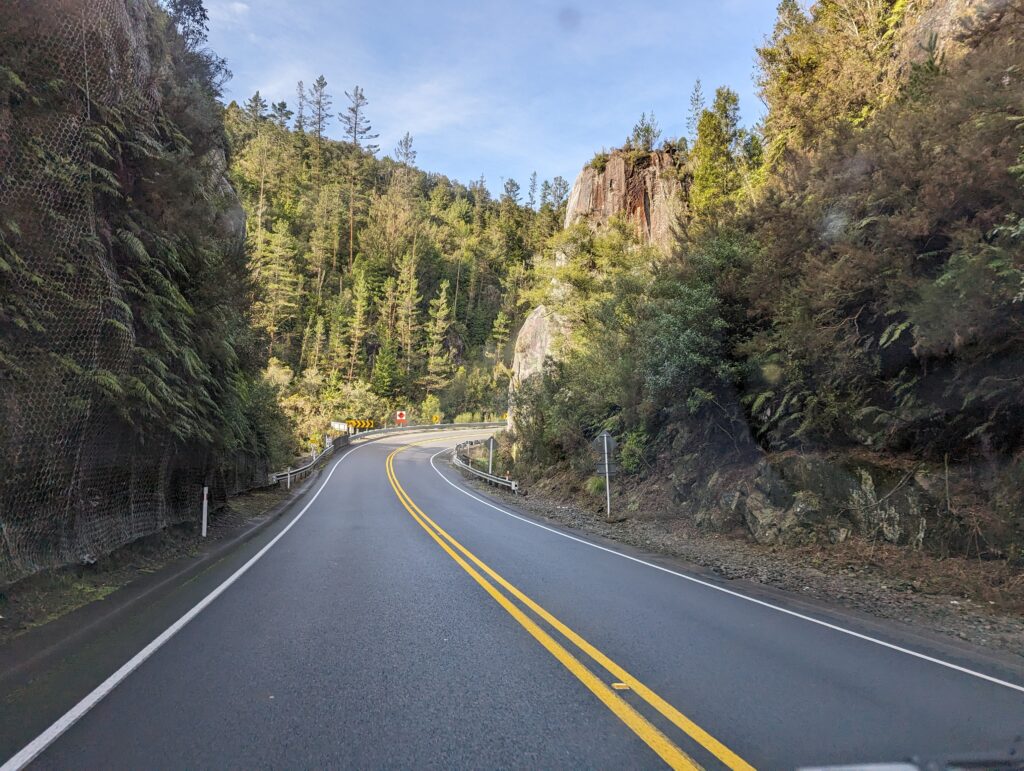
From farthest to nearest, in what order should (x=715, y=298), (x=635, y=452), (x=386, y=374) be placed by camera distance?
1. (x=386, y=374)
2. (x=635, y=452)
3. (x=715, y=298)

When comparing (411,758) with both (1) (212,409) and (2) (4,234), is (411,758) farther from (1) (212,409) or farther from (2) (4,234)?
(1) (212,409)

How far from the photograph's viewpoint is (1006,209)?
799 centimetres

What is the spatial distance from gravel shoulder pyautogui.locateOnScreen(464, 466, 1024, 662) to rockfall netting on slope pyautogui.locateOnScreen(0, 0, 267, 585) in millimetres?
9265

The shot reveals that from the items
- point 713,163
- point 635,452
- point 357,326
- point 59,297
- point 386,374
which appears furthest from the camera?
point 386,374

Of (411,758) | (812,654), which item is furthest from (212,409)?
(812,654)

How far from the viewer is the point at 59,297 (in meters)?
6.60

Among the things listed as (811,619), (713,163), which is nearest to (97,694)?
(811,619)

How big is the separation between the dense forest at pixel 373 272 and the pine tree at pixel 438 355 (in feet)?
0.59

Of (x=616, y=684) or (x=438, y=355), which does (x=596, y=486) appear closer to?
(x=616, y=684)

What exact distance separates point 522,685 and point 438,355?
226 feet

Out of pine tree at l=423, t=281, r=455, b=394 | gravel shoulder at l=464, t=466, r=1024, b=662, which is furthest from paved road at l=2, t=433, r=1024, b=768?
pine tree at l=423, t=281, r=455, b=394

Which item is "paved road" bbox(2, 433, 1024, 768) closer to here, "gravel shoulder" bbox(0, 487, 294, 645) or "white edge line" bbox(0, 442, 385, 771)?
"white edge line" bbox(0, 442, 385, 771)

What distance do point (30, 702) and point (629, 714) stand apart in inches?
157

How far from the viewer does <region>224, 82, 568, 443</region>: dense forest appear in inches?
2490
